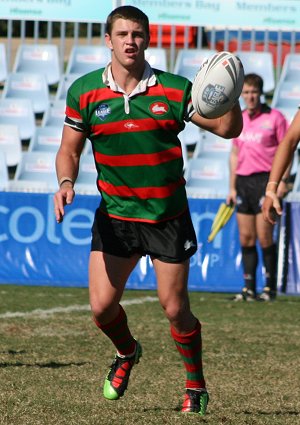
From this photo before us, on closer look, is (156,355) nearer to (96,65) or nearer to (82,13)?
(82,13)

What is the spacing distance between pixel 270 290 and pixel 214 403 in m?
5.43

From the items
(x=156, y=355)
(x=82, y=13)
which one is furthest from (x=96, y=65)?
(x=156, y=355)

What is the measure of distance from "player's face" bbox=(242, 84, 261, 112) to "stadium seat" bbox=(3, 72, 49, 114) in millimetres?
5102

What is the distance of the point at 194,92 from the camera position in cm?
571

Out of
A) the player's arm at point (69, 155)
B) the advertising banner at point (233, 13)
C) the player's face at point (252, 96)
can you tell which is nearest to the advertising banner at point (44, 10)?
the advertising banner at point (233, 13)

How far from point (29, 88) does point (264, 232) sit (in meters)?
5.55

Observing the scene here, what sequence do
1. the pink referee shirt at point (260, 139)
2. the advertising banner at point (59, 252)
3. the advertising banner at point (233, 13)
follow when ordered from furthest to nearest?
the advertising banner at point (233, 13)
the advertising banner at point (59, 252)
the pink referee shirt at point (260, 139)

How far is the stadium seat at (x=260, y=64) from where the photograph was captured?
16.3 meters

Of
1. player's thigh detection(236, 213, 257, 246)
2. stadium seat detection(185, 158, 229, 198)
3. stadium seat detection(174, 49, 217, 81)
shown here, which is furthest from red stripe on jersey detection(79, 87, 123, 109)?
stadium seat detection(174, 49, 217, 81)

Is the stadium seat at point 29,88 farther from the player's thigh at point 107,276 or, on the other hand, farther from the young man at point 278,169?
the young man at point 278,169

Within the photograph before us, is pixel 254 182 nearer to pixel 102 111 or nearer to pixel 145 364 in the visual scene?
pixel 145 364

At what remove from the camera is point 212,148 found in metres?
14.5

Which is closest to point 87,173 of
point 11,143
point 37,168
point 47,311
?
point 37,168

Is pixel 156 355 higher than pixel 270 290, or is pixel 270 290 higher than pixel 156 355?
pixel 156 355
